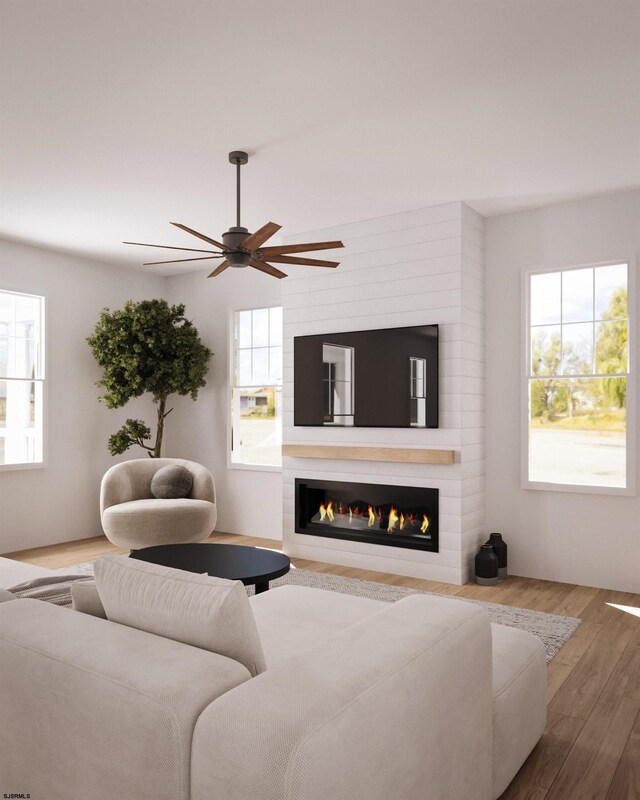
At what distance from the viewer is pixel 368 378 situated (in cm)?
505

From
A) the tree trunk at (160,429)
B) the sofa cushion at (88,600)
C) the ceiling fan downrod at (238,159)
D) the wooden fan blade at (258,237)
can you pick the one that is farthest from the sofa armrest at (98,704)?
the tree trunk at (160,429)

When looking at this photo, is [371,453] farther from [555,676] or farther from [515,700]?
[515,700]

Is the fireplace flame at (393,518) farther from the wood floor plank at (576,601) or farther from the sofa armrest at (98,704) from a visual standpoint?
the sofa armrest at (98,704)

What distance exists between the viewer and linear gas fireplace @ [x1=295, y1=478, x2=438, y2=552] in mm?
4816

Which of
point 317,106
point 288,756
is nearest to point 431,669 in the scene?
point 288,756

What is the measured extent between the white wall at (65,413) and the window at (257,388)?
1.25 m

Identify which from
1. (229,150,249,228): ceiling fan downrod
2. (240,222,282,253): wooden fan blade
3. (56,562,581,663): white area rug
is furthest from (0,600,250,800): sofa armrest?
(229,150,249,228): ceiling fan downrod

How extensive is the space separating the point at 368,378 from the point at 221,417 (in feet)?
6.72

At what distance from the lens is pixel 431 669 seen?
1.55m

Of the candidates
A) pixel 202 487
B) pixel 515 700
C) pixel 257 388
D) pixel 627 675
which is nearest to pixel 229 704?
pixel 515 700

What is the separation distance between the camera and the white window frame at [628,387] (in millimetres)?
4371

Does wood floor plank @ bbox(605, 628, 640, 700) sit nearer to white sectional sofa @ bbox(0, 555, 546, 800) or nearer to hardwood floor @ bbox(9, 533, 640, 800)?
hardwood floor @ bbox(9, 533, 640, 800)

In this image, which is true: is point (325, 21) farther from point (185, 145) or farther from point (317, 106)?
point (185, 145)

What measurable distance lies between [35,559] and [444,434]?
3543mm
